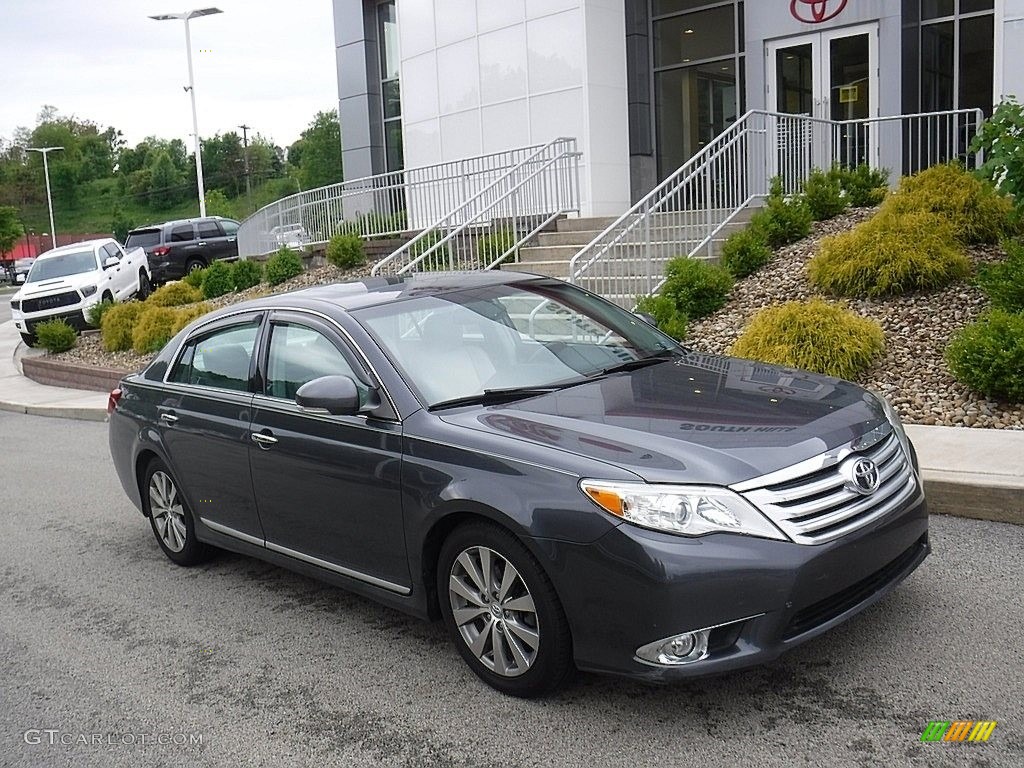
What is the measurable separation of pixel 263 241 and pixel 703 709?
19822mm

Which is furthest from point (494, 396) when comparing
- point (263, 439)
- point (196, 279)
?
point (196, 279)

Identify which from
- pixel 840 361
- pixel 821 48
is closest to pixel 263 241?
pixel 821 48

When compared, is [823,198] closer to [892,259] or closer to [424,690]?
[892,259]

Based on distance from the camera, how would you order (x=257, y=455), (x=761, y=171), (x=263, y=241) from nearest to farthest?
(x=257, y=455)
(x=761, y=171)
(x=263, y=241)

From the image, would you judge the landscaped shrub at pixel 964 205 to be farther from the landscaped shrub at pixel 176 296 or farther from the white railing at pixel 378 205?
the landscaped shrub at pixel 176 296

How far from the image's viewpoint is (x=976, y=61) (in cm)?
1636

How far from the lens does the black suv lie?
2672cm

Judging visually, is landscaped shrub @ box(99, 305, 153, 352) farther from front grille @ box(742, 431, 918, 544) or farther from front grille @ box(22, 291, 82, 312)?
front grille @ box(742, 431, 918, 544)

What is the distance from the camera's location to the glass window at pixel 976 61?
53.2 ft

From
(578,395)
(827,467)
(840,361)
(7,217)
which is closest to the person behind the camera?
(827,467)

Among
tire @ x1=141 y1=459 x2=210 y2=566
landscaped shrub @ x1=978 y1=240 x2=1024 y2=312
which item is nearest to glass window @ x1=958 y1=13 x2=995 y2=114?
landscaped shrub @ x1=978 y1=240 x2=1024 y2=312

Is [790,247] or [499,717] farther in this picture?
[790,247]

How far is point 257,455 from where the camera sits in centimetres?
504

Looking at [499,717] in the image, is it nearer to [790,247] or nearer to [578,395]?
[578,395]
